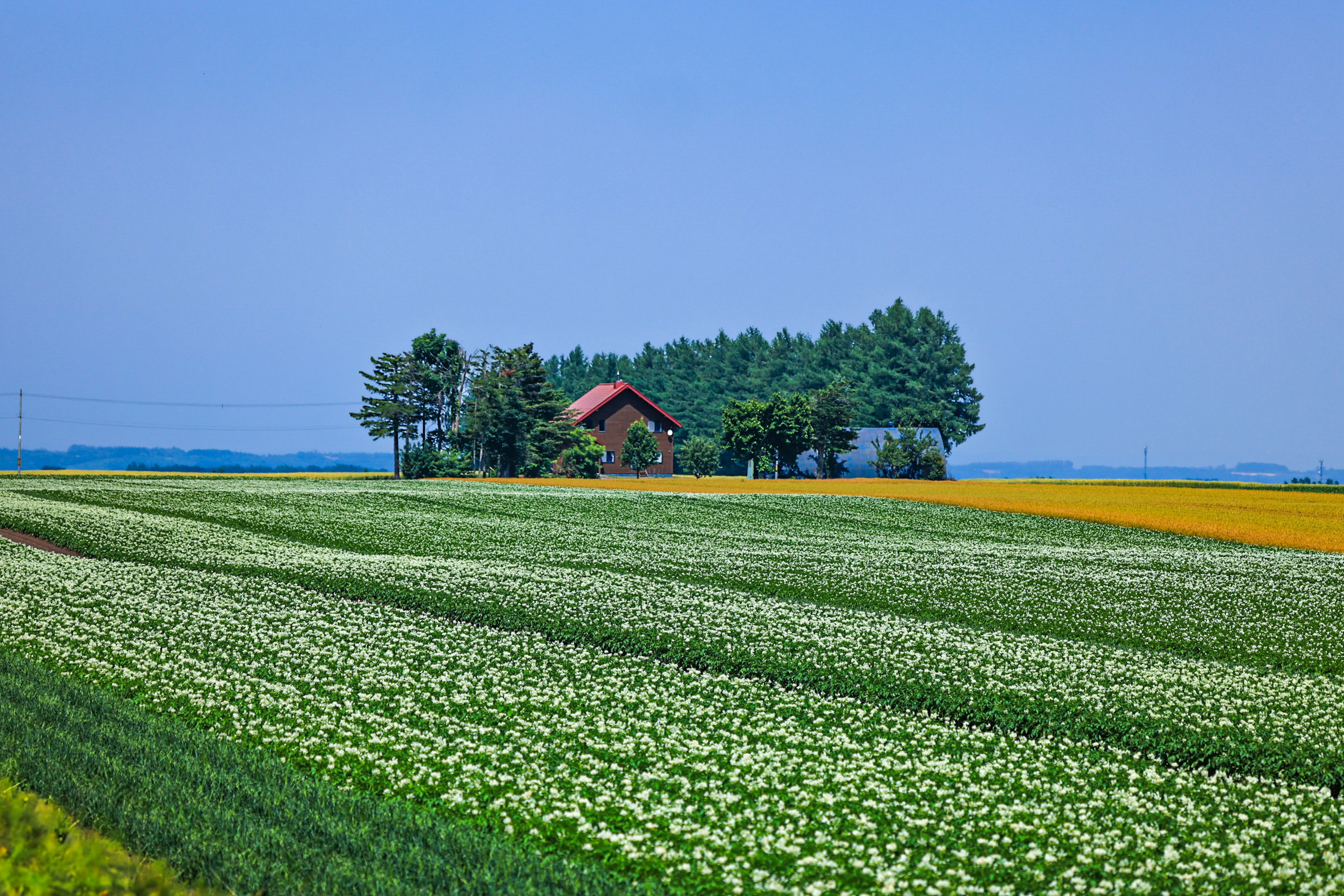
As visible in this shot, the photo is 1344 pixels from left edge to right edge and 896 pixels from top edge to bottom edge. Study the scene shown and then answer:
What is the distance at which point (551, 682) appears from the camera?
13.0m

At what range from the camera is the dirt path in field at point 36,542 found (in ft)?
84.4

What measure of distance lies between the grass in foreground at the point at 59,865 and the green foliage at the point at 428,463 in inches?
2823

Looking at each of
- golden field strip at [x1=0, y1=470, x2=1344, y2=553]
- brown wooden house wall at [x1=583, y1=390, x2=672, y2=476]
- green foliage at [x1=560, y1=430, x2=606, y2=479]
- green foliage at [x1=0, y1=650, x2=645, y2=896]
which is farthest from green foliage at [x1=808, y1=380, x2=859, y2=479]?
green foliage at [x1=0, y1=650, x2=645, y2=896]

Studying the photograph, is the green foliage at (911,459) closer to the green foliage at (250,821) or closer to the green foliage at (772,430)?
the green foliage at (772,430)

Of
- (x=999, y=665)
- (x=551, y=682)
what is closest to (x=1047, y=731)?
(x=999, y=665)

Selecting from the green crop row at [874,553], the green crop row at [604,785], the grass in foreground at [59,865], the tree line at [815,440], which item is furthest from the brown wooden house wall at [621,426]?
the grass in foreground at [59,865]

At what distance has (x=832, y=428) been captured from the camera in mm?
102062

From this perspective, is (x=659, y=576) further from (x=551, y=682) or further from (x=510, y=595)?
(x=551, y=682)

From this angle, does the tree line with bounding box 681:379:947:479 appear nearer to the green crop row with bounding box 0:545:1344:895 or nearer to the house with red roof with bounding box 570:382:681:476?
the house with red roof with bounding box 570:382:681:476

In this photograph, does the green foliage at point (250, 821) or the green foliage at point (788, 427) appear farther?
the green foliage at point (788, 427)

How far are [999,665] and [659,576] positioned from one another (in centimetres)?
1024

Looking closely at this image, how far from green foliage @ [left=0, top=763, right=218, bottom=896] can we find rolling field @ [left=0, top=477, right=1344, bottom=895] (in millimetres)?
1404

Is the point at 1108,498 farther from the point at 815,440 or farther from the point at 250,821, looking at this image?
the point at 250,821

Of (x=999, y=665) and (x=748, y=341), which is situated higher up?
(x=748, y=341)
